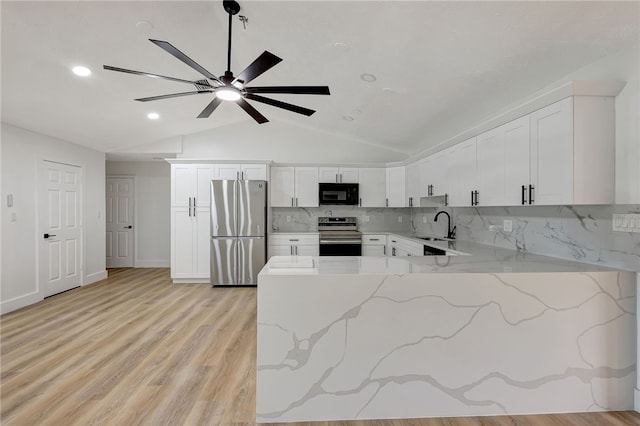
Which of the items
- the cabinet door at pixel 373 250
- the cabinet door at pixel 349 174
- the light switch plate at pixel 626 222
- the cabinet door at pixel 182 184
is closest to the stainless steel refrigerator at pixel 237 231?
the cabinet door at pixel 182 184

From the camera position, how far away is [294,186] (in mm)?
5262

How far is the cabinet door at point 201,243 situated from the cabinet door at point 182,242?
66 millimetres

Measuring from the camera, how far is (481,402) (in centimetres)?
184

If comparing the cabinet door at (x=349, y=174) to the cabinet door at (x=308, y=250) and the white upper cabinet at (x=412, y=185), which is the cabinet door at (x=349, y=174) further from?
the cabinet door at (x=308, y=250)

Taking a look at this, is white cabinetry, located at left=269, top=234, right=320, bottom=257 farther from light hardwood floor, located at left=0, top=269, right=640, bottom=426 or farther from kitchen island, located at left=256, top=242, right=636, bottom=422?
kitchen island, located at left=256, top=242, right=636, bottom=422

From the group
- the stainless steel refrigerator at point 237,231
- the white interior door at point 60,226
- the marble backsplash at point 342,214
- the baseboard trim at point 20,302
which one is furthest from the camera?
the marble backsplash at point 342,214

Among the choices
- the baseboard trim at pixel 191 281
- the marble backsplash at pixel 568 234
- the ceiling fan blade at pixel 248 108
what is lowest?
the baseboard trim at pixel 191 281

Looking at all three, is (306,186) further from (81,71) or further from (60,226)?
(60,226)

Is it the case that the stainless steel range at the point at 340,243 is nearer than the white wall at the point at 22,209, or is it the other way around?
the white wall at the point at 22,209

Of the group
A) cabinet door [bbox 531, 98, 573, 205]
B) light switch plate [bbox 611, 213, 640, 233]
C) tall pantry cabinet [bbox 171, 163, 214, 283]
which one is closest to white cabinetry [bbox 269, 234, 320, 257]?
tall pantry cabinet [bbox 171, 163, 214, 283]

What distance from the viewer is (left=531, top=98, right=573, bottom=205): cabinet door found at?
2025 millimetres

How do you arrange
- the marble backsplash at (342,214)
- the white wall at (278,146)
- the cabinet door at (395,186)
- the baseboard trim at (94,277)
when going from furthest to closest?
the marble backsplash at (342,214)
the white wall at (278,146)
the cabinet door at (395,186)
the baseboard trim at (94,277)

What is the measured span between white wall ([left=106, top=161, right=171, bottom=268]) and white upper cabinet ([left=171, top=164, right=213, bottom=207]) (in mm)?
1632

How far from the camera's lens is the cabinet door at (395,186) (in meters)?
5.13
